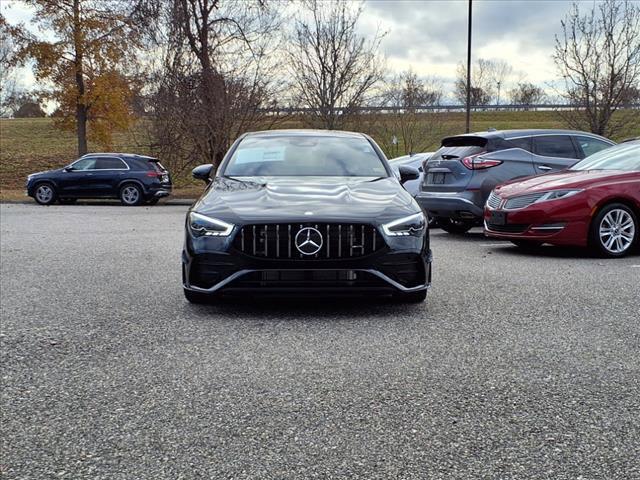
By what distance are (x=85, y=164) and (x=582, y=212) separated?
58.2 feet

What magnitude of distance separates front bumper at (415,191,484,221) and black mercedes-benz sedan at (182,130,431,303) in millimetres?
5150

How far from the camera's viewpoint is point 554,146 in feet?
38.3

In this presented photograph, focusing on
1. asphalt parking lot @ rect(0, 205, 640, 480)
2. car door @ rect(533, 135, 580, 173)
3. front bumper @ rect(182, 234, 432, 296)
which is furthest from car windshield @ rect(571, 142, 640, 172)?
front bumper @ rect(182, 234, 432, 296)

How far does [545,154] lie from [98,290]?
7209 millimetres

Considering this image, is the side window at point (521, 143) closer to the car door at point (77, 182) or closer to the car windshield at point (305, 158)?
the car windshield at point (305, 158)

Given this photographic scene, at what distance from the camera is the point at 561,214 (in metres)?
9.15

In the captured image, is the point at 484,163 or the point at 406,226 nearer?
the point at 406,226

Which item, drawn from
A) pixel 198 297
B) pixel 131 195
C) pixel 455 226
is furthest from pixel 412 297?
pixel 131 195

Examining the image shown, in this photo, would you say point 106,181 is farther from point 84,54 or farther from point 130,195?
point 84,54

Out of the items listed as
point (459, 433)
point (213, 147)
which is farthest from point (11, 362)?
A: point (213, 147)

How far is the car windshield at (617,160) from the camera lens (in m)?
9.73

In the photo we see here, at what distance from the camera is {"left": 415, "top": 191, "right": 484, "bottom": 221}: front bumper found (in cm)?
1117

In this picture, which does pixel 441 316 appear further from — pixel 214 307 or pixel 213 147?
pixel 213 147

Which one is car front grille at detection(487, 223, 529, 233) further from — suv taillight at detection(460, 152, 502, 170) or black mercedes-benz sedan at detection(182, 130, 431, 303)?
black mercedes-benz sedan at detection(182, 130, 431, 303)
